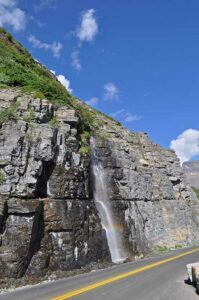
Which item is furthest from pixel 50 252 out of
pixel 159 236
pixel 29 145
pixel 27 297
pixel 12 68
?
pixel 159 236

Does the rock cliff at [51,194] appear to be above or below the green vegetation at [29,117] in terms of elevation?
below

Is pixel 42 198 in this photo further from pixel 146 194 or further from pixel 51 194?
pixel 146 194

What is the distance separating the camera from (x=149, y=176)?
42781 millimetres

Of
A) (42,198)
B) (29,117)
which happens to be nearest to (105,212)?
(42,198)

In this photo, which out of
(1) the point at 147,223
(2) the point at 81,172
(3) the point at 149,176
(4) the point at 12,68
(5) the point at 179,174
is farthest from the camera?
(5) the point at 179,174

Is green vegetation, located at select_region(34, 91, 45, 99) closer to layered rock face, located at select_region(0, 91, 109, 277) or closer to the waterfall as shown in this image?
layered rock face, located at select_region(0, 91, 109, 277)

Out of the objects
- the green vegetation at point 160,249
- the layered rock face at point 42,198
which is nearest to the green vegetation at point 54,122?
the layered rock face at point 42,198

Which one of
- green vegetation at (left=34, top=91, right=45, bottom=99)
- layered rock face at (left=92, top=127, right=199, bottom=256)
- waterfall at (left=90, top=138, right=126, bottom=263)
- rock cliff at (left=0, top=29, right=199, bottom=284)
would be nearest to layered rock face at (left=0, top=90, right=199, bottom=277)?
rock cliff at (left=0, top=29, right=199, bottom=284)

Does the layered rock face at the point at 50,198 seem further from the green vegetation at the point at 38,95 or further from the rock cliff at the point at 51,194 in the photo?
the green vegetation at the point at 38,95

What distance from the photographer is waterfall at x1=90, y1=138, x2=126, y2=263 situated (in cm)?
2754

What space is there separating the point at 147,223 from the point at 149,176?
278 inches

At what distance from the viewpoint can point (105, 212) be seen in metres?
29.6

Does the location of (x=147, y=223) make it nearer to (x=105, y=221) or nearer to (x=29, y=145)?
(x=105, y=221)

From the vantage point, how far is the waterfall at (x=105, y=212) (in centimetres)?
2754
